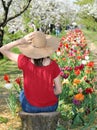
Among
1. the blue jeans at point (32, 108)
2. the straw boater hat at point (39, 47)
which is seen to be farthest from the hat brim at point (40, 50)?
the blue jeans at point (32, 108)

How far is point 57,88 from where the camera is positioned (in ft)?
15.3

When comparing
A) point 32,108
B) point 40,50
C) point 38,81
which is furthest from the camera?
point 32,108

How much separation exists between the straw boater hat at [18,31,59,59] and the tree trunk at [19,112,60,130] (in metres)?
0.73

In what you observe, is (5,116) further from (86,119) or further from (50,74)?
(50,74)

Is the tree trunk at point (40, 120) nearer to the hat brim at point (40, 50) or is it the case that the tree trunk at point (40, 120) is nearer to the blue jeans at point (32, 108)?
the blue jeans at point (32, 108)

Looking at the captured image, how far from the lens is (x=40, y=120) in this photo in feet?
15.2

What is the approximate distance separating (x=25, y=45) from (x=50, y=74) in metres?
0.42

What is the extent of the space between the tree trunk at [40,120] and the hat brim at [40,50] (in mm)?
719

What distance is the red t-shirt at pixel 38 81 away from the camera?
446cm

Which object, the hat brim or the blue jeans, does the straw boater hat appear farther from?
the blue jeans

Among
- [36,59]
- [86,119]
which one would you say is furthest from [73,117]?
[36,59]

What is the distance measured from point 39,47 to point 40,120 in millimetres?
836

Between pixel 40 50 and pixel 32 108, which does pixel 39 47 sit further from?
pixel 32 108

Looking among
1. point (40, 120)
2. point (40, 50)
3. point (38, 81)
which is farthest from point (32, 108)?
point (40, 50)
